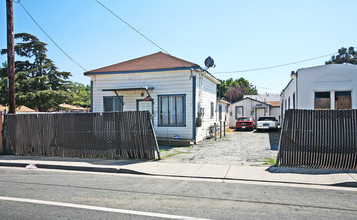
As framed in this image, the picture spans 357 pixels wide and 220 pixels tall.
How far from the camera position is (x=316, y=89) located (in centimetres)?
1381

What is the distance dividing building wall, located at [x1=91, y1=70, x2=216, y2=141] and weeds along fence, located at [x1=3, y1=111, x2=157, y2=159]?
14.3ft

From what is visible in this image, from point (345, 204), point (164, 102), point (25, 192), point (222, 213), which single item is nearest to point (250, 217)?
point (222, 213)

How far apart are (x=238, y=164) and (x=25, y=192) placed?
6.20 metres

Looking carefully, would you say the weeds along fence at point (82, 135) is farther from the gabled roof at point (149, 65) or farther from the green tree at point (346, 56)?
the green tree at point (346, 56)

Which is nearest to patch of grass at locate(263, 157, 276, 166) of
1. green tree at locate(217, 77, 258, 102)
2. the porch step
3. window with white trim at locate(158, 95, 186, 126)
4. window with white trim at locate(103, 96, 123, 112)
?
the porch step

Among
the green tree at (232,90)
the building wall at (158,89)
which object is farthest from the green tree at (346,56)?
the building wall at (158,89)

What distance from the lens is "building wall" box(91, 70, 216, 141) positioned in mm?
13656

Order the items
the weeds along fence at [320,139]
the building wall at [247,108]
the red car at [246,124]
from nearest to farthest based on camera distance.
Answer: the weeds along fence at [320,139] → the red car at [246,124] → the building wall at [247,108]

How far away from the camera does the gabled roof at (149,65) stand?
13856 mm

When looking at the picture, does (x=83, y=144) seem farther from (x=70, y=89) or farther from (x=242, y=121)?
(x=70, y=89)

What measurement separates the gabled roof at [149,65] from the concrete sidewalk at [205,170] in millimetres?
6181

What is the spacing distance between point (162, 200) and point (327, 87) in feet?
39.5

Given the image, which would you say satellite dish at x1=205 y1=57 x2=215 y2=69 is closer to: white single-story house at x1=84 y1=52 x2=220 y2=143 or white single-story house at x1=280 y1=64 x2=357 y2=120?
white single-story house at x1=84 y1=52 x2=220 y2=143

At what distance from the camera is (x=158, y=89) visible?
14.2 m
